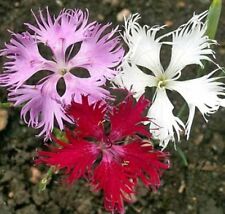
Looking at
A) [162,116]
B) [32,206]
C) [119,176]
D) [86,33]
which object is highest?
[86,33]

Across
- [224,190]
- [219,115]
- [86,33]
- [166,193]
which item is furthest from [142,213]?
[86,33]

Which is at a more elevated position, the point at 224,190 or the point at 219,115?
the point at 219,115

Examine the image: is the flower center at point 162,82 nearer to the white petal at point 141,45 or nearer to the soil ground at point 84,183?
the white petal at point 141,45

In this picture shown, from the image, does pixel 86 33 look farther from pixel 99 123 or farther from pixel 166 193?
pixel 166 193

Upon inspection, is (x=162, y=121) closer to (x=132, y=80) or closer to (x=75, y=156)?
(x=132, y=80)

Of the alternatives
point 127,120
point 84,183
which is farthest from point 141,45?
point 84,183

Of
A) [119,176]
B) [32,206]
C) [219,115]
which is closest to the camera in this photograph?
[119,176]

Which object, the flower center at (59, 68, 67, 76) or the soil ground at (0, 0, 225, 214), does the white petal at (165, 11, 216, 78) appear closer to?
the flower center at (59, 68, 67, 76)
